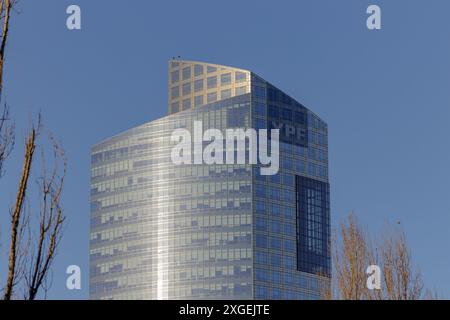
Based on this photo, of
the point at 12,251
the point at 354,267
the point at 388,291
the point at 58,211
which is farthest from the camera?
the point at 354,267

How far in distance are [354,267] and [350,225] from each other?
168 inches

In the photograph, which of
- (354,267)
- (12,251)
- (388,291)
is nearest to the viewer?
(12,251)

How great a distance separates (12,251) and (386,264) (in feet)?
136
